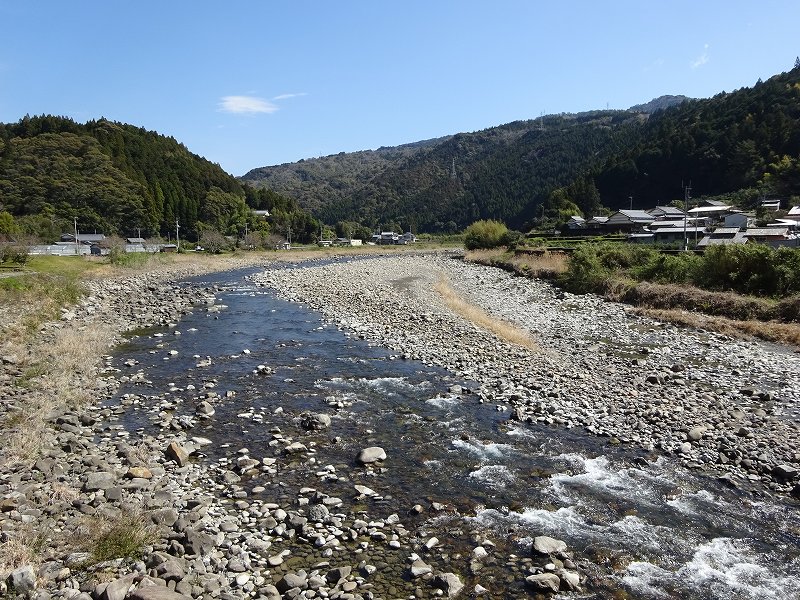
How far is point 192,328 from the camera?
77.4 feet

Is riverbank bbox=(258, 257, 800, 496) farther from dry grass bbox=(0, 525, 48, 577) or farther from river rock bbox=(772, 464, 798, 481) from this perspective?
dry grass bbox=(0, 525, 48, 577)

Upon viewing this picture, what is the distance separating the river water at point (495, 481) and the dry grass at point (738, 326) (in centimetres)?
1338

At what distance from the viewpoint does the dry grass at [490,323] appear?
64.2 feet

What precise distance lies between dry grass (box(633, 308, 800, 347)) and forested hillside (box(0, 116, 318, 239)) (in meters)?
76.2

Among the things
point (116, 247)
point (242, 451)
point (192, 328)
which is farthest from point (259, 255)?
point (242, 451)

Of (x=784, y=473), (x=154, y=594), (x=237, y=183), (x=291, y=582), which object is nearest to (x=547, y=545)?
(x=291, y=582)

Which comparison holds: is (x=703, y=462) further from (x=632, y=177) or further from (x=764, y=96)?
(x=764, y=96)

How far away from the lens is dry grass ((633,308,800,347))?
19.6m

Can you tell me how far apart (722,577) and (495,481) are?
3484 millimetres

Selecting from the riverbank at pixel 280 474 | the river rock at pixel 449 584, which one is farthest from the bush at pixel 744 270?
the river rock at pixel 449 584

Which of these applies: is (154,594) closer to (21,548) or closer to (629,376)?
(21,548)

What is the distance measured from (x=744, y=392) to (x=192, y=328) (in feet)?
69.3

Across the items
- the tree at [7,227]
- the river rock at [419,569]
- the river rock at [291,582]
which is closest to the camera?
the river rock at [291,582]

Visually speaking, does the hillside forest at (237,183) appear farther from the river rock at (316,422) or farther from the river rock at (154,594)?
the river rock at (154,594)
